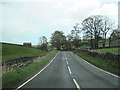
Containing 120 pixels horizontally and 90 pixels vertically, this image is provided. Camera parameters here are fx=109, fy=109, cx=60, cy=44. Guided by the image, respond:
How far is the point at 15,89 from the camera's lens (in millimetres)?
6387

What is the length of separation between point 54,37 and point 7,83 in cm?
8370

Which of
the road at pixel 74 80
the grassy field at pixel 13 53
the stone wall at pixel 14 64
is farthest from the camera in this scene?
the grassy field at pixel 13 53

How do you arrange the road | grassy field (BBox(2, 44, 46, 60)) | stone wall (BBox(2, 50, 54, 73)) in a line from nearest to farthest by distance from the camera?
the road, stone wall (BBox(2, 50, 54, 73)), grassy field (BBox(2, 44, 46, 60))

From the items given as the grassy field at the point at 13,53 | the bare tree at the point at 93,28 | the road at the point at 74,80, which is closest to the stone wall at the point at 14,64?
the road at the point at 74,80

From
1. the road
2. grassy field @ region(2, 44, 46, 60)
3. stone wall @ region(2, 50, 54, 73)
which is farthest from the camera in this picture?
grassy field @ region(2, 44, 46, 60)

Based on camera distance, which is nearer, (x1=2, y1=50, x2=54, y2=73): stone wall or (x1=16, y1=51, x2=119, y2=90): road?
(x1=16, y1=51, x2=119, y2=90): road

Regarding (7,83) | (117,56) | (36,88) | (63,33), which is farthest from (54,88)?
(63,33)

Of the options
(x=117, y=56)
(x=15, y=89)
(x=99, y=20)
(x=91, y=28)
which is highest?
(x=99, y=20)

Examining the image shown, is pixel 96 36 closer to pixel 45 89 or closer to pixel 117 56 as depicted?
pixel 117 56

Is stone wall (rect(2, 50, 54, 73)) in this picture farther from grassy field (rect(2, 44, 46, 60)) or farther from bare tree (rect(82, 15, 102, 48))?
bare tree (rect(82, 15, 102, 48))

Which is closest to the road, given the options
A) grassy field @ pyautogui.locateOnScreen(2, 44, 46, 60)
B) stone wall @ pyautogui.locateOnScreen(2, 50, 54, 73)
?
stone wall @ pyautogui.locateOnScreen(2, 50, 54, 73)

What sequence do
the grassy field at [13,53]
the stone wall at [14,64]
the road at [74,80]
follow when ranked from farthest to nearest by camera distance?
the grassy field at [13,53]
the stone wall at [14,64]
the road at [74,80]

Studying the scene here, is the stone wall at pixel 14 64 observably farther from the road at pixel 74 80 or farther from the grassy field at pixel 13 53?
the grassy field at pixel 13 53

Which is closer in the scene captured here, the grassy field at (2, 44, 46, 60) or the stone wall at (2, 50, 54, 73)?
the stone wall at (2, 50, 54, 73)
